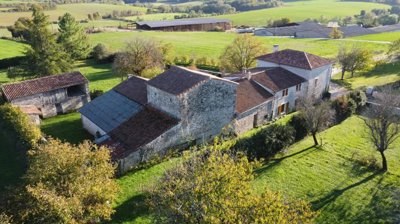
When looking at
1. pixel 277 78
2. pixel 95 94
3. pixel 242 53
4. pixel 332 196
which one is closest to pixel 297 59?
pixel 277 78

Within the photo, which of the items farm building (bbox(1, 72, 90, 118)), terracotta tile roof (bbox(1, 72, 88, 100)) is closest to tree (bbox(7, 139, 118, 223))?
farm building (bbox(1, 72, 90, 118))

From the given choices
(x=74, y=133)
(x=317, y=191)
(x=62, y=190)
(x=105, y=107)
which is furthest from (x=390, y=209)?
(x=74, y=133)

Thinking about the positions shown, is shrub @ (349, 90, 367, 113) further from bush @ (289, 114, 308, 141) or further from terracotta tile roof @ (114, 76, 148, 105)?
terracotta tile roof @ (114, 76, 148, 105)

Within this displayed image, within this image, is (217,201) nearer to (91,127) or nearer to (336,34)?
(91,127)

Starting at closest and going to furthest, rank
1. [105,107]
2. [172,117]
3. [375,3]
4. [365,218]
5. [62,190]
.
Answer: [62,190]
[365,218]
[172,117]
[105,107]
[375,3]

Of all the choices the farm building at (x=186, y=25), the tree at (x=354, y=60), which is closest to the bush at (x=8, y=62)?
the farm building at (x=186, y=25)

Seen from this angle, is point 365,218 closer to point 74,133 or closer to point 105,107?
point 105,107
